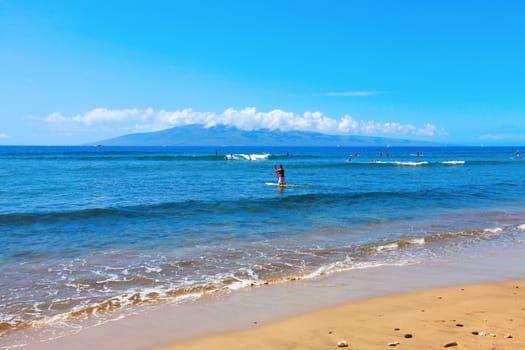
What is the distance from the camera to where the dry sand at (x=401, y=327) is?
678 cm

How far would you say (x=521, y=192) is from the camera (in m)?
33.2

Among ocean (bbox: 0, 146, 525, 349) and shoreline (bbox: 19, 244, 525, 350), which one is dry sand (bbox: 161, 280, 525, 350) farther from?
ocean (bbox: 0, 146, 525, 349)

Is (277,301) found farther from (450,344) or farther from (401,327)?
(450,344)

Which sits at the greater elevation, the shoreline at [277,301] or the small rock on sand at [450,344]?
the small rock on sand at [450,344]

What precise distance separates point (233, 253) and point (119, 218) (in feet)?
29.4

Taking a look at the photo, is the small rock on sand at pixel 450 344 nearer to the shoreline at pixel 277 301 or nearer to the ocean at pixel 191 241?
the shoreline at pixel 277 301

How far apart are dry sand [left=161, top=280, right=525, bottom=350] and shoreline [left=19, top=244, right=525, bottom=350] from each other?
14.5 inches

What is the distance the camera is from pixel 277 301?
9.43 metres

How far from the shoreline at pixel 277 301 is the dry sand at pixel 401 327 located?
1.21 feet

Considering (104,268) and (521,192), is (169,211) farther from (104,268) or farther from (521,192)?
(521,192)

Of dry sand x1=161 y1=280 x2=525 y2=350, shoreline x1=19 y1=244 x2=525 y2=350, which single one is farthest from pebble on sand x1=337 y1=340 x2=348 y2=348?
shoreline x1=19 y1=244 x2=525 y2=350

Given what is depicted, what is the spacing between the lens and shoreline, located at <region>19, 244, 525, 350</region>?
750 centimetres

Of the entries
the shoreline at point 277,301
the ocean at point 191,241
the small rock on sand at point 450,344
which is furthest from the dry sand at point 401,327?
the ocean at point 191,241

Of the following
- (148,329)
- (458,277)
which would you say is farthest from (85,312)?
(458,277)
